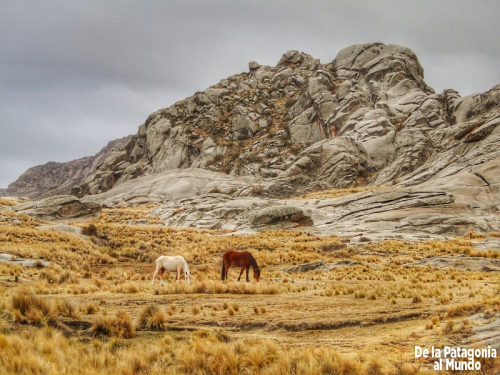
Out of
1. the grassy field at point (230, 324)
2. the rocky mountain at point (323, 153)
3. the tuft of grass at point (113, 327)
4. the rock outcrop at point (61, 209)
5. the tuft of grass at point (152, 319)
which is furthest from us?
the rock outcrop at point (61, 209)

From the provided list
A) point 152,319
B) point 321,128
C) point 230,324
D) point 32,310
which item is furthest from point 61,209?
point 321,128

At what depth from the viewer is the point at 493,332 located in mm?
7094

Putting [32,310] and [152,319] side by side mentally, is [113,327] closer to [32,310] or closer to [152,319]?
[152,319]

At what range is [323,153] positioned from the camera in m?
83.8

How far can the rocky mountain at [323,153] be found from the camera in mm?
44875

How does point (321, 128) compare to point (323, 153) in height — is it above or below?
above

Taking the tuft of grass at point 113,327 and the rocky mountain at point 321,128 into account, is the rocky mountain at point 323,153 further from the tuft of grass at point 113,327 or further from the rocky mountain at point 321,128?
the tuft of grass at point 113,327

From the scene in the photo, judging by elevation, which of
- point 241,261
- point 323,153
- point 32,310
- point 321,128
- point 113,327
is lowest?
point 113,327

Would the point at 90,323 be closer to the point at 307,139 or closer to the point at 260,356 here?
the point at 260,356

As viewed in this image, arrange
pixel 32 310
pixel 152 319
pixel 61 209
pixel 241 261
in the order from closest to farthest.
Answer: pixel 32 310
pixel 152 319
pixel 241 261
pixel 61 209

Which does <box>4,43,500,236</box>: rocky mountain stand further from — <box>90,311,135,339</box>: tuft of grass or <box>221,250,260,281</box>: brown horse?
<box>90,311,135,339</box>: tuft of grass

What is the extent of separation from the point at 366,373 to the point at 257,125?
117057 millimetres

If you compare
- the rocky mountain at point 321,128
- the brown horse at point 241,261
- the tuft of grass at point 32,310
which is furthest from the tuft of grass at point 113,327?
the rocky mountain at point 321,128

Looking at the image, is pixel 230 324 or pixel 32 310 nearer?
pixel 32 310
